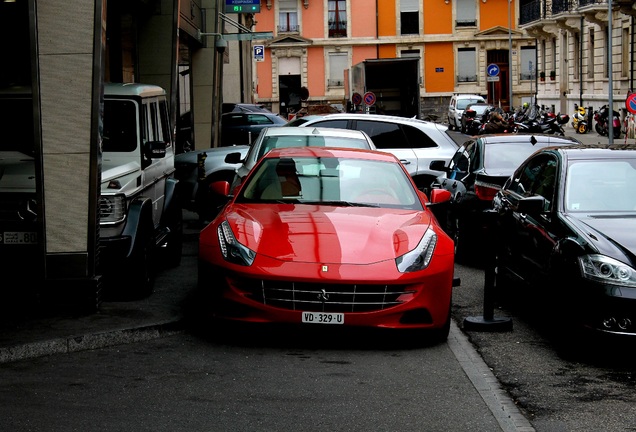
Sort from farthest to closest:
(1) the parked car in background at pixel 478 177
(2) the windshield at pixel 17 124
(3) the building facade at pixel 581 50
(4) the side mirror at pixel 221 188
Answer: (3) the building facade at pixel 581 50
(1) the parked car in background at pixel 478 177
(2) the windshield at pixel 17 124
(4) the side mirror at pixel 221 188

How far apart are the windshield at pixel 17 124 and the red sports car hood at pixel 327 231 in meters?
2.52

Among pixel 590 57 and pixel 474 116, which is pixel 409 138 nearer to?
pixel 474 116

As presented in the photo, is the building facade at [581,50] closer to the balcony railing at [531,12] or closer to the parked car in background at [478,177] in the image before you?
the balcony railing at [531,12]

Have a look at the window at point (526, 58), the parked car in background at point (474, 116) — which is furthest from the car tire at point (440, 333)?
the window at point (526, 58)

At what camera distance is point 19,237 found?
31.0 feet

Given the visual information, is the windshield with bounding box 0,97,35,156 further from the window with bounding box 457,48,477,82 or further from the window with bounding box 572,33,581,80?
the window with bounding box 457,48,477,82

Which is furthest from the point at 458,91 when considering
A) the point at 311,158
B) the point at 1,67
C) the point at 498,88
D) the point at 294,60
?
the point at 311,158

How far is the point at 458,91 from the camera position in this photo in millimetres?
75562

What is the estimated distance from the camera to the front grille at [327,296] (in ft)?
26.2

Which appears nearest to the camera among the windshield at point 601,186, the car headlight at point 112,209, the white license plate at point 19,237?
the windshield at point 601,186

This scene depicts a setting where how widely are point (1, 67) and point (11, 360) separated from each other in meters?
8.60

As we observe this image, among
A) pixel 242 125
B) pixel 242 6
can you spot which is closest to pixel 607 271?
pixel 242 6

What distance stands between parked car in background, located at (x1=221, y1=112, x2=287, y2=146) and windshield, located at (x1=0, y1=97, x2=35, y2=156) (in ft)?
71.5

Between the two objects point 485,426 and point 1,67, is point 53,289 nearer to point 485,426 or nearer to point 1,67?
point 485,426
